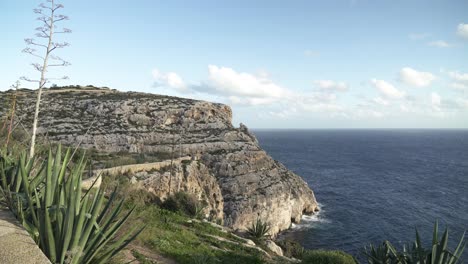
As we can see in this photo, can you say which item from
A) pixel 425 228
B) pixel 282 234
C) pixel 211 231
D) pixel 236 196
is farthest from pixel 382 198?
pixel 211 231

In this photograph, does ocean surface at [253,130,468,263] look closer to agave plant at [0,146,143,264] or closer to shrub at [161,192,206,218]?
shrub at [161,192,206,218]

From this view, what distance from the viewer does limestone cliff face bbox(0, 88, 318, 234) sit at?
130ft

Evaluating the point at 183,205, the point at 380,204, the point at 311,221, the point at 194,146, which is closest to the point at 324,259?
the point at 183,205

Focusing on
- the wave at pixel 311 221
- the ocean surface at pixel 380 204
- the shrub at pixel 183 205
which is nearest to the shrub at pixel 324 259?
the ocean surface at pixel 380 204

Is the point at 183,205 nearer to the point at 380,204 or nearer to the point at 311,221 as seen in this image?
the point at 311,221

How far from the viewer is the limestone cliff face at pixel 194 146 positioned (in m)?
39.7

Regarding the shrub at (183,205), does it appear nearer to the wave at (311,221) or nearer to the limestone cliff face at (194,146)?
the limestone cliff face at (194,146)

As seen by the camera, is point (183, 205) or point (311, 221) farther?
point (311, 221)

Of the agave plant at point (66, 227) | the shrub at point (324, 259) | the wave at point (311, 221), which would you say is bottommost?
the wave at point (311, 221)

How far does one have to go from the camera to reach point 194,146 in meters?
46.6

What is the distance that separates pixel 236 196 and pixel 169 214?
83.5 feet

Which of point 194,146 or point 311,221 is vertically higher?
point 194,146

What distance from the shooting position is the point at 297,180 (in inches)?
2051

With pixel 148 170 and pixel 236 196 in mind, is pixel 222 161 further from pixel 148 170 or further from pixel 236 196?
pixel 148 170
